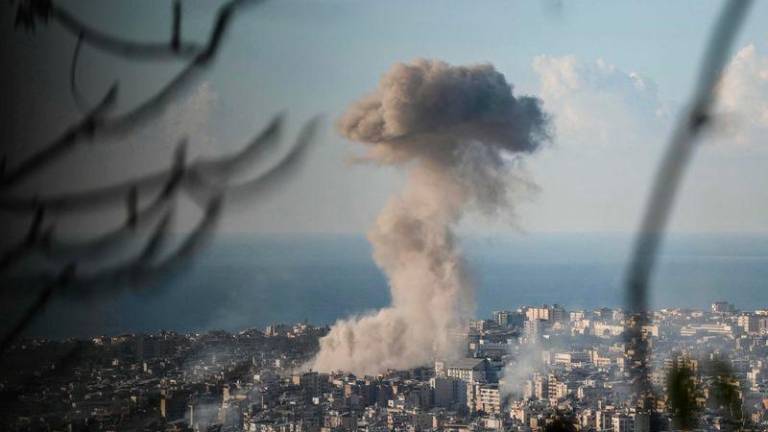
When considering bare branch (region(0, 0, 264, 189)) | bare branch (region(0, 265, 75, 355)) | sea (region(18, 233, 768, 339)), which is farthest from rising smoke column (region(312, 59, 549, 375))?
bare branch (region(0, 265, 75, 355))

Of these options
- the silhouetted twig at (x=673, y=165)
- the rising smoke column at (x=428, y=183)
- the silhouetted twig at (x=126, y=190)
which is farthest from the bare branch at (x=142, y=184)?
the silhouetted twig at (x=673, y=165)

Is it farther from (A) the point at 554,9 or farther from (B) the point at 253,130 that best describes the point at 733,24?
(B) the point at 253,130

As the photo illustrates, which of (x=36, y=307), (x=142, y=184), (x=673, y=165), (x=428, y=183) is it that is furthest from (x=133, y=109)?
(x=673, y=165)

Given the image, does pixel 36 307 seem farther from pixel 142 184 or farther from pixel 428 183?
pixel 428 183

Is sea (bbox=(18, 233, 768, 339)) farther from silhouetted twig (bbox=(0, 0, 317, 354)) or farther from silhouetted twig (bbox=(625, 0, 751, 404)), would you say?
silhouetted twig (bbox=(625, 0, 751, 404))

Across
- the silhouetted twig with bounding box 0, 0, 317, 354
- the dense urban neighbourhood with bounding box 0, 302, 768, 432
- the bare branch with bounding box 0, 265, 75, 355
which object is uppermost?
the silhouetted twig with bounding box 0, 0, 317, 354

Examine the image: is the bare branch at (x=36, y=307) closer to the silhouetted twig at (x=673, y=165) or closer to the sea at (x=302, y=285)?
the sea at (x=302, y=285)

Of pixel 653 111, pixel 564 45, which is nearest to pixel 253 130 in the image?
pixel 564 45
